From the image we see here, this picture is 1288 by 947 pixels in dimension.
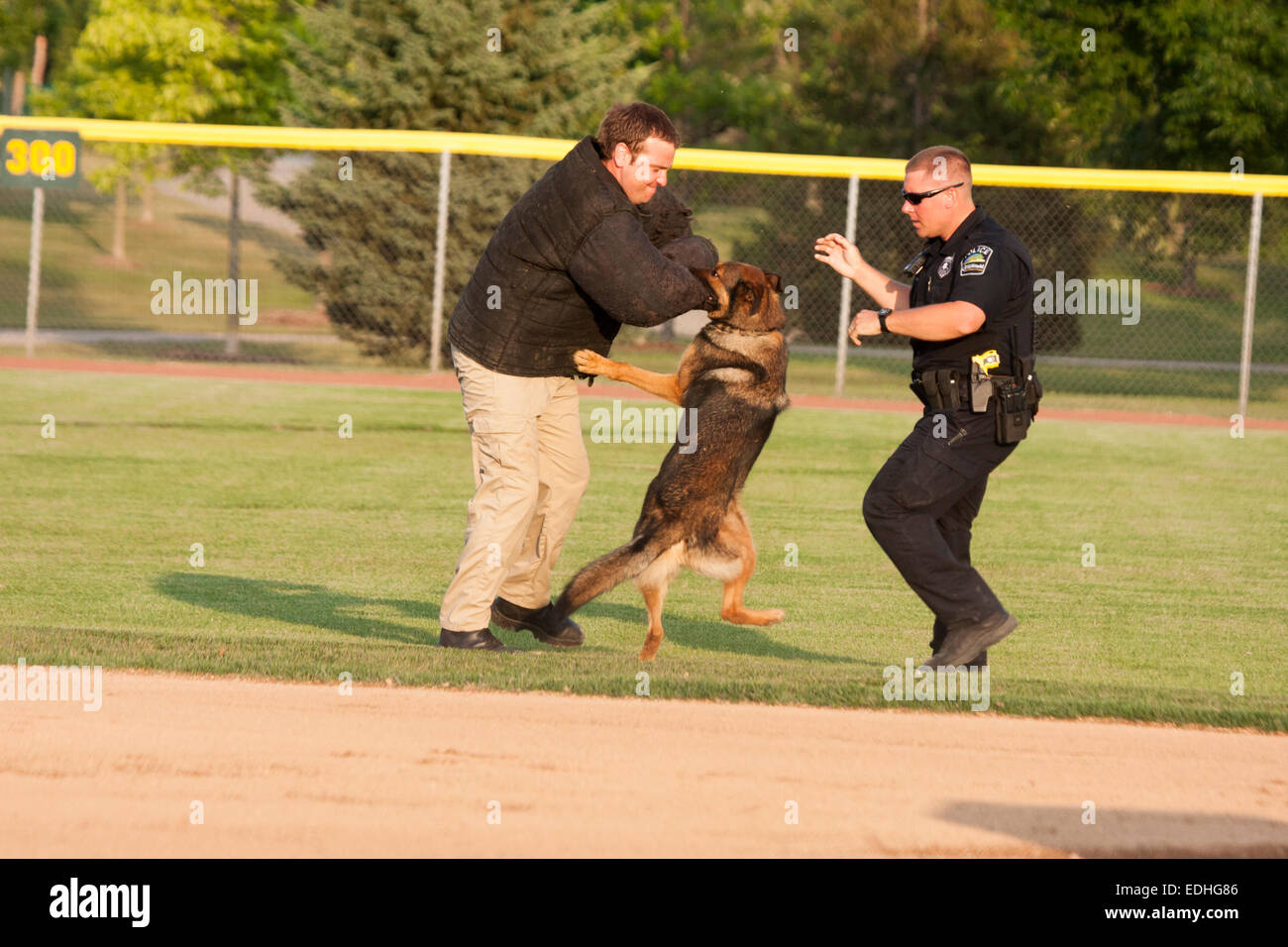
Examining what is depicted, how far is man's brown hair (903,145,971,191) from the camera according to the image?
5.87 meters

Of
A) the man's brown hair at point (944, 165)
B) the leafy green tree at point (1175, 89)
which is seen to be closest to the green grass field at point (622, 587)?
the man's brown hair at point (944, 165)

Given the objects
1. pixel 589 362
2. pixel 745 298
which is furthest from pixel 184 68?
pixel 589 362

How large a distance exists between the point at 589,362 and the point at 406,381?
12.1 meters

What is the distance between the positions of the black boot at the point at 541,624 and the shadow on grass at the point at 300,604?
1.13 ft

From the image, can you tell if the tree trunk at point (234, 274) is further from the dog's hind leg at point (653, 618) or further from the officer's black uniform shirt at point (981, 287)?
the officer's black uniform shirt at point (981, 287)

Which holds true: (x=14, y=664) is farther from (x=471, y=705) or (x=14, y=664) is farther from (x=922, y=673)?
(x=922, y=673)

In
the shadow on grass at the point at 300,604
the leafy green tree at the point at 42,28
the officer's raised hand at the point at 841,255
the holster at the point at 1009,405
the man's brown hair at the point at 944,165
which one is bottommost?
the shadow on grass at the point at 300,604

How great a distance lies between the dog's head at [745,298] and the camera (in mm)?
6504

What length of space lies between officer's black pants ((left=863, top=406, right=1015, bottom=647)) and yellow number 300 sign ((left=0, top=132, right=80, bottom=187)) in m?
14.9

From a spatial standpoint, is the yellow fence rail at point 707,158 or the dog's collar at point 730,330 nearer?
the dog's collar at point 730,330

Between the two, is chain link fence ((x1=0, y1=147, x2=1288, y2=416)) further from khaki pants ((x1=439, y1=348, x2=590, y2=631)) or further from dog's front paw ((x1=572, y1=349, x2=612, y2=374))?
khaki pants ((x1=439, y1=348, x2=590, y2=631))

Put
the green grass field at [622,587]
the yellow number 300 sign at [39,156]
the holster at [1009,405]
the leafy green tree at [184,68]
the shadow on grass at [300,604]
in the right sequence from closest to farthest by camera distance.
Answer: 1. the holster at [1009,405]
2. the green grass field at [622,587]
3. the shadow on grass at [300,604]
4. the yellow number 300 sign at [39,156]
5. the leafy green tree at [184,68]

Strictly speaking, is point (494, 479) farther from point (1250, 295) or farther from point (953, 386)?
point (1250, 295)

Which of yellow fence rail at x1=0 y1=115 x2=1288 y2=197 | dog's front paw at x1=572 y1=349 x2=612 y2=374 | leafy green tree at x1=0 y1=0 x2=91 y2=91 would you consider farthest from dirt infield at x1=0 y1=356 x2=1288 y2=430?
leafy green tree at x1=0 y1=0 x2=91 y2=91
